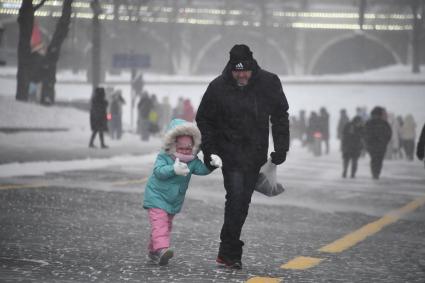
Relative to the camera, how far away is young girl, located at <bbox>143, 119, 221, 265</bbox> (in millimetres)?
6656

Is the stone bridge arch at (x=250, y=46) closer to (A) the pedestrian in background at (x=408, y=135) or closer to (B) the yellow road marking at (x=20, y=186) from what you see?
(A) the pedestrian in background at (x=408, y=135)

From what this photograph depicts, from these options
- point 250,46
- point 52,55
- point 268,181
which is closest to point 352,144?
point 268,181

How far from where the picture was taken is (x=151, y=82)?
2712 inches

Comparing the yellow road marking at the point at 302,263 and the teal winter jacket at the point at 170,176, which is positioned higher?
the teal winter jacket at the point at 170,176

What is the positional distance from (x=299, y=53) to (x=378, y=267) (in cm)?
8284

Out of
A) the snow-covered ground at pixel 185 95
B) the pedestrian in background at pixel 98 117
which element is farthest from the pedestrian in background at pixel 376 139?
the snow-covered ground at pixel 185 95

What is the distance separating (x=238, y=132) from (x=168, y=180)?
23.5 inches

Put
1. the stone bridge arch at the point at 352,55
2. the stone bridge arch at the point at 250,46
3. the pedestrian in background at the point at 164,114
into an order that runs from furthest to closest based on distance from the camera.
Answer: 1. the stone bridge arch at the point at 250,46
2. the stone bridge arch at the point at 352,55
3. the pedestrian in background at the point at 164,114

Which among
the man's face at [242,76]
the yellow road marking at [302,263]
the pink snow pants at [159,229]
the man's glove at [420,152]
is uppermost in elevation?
the man's face at [242,76]

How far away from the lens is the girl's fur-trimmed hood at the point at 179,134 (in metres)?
6.66

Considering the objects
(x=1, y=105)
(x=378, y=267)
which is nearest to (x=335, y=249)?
(x=378, y=267)

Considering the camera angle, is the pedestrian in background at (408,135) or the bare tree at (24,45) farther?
the pedestrian in background at (408,135)

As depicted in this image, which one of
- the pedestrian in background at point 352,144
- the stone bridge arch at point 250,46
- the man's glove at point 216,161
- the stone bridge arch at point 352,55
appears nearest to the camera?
the man's glove at point 216,161

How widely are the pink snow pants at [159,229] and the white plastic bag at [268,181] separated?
0.71 meters
